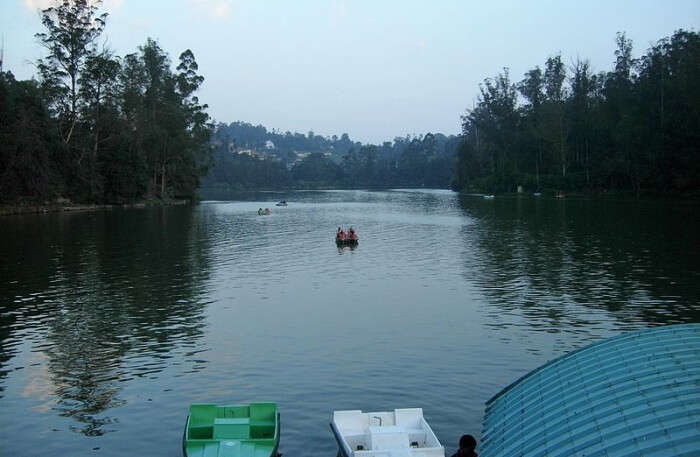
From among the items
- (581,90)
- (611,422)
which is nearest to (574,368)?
(611,422)

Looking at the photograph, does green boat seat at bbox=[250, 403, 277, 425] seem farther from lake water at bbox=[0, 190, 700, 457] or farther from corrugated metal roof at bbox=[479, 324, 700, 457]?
corrugated metal roof at bbox=[479, 324, 700, 457]

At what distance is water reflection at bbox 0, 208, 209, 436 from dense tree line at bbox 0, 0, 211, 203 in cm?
3023

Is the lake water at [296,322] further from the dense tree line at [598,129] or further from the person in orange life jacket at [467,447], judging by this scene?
the dense tree line at [598,129]

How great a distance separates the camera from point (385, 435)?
1279 cm

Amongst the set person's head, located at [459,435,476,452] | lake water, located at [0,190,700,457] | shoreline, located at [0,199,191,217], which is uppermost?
shoreline, located at [0,199,191,217]

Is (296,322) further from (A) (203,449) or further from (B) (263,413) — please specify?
(A) (203,449)

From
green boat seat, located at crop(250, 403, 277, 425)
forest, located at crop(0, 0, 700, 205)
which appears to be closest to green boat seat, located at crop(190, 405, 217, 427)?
green boat seat, located at crop(250, 403, 277, 425)

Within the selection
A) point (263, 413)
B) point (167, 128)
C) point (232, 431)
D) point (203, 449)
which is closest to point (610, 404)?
point (263, 413)

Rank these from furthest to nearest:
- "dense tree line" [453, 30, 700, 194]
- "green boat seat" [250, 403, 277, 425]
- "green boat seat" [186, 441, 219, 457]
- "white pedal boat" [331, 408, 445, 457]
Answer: "dense tree line" [453, 30, 700, 194]
"green boat seat" [250, 403, 277, 425]
"green boat seat" [186, 441, 219, 457]
"white pedal boat" [331, 408, 445, 457]

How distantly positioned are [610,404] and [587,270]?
90.7 ft

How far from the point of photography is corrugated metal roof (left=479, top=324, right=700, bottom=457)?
33.3ft

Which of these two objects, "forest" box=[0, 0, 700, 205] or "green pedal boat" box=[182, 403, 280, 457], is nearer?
"green pedal boat" box=[182, 403, 280, 457]

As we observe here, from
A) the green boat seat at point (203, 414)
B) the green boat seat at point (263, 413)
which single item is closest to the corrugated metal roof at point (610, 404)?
the green boat seat at point (263, 413)

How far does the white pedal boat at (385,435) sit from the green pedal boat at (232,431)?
4.42 feet
